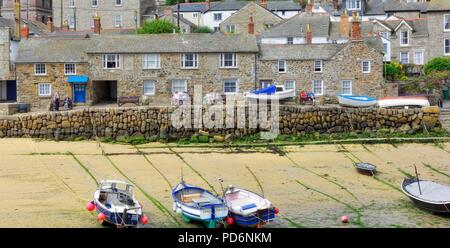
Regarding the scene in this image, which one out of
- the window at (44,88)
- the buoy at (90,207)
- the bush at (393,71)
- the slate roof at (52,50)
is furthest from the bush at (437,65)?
the buoy at (90,207)

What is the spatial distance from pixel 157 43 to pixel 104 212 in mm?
24035

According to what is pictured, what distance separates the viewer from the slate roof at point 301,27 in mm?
49188

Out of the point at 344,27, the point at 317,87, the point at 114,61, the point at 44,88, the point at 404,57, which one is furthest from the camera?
the point at 404,57

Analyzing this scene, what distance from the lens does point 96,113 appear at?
33.0 metres

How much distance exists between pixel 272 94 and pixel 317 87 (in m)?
5.44

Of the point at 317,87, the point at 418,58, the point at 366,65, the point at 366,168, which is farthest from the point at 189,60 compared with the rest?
the point at 418,58

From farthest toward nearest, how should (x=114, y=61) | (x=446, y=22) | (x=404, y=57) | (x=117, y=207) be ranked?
1. (x=404, y=57)
2. (x=446, y=22)
3. (x=114, y=61)
4. (x=117, y=207)

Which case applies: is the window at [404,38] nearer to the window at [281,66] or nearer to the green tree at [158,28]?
the window at [281,66]

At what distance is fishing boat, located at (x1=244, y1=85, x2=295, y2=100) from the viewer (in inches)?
1371

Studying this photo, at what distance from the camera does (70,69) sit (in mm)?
41125

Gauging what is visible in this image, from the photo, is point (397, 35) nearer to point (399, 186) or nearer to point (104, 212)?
point (399, 186)

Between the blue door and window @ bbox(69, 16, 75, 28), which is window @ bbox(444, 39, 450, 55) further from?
window @ bbox(69, 16, 75, 28)

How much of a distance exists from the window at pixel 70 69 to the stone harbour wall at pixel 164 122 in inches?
334

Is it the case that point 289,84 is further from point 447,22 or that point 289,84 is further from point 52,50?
point 447,22
